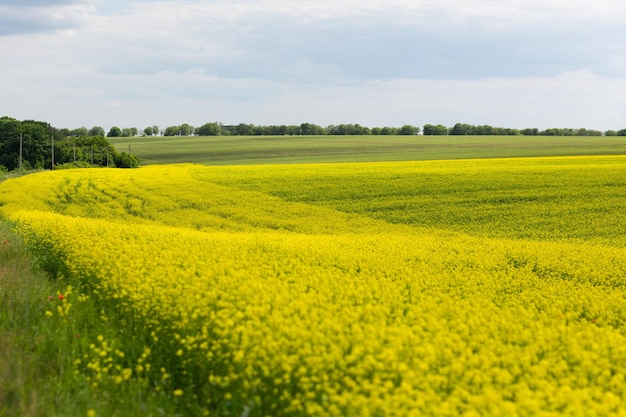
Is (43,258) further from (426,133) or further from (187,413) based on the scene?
(426,133)

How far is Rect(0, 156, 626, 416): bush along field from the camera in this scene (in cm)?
576

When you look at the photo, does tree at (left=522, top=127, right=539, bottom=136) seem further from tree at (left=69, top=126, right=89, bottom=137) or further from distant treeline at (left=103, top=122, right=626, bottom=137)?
tree at (left=69, top=126, right=89, bottom=137)

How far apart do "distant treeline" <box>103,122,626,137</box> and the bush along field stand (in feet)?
243

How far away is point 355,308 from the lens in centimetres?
775

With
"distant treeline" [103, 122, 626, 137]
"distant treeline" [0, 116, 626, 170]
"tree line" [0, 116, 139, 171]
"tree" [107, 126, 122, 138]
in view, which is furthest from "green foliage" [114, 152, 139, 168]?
"tree" [107, 126, 122, 138]

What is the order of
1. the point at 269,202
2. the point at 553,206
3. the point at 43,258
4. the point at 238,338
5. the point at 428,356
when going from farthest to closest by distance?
1. the point at 269,202
2. the point at 553,206
3. the point at 43,258
4. the point at 238,338
5. the point at 428,356

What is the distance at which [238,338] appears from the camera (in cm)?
651

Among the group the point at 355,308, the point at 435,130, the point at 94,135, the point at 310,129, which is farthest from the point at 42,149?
the point at 355,308

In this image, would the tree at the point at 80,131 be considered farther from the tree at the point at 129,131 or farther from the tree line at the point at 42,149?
the tree line at the point at 42,149

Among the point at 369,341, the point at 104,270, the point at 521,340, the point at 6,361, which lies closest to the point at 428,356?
the point at 369,341

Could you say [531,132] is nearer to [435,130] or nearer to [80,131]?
[435,130]

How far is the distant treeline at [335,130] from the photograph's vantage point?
92000 millimetres

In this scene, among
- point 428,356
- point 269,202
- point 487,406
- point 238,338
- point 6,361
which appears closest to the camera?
point 487,406

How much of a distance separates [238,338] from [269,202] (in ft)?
53.7
